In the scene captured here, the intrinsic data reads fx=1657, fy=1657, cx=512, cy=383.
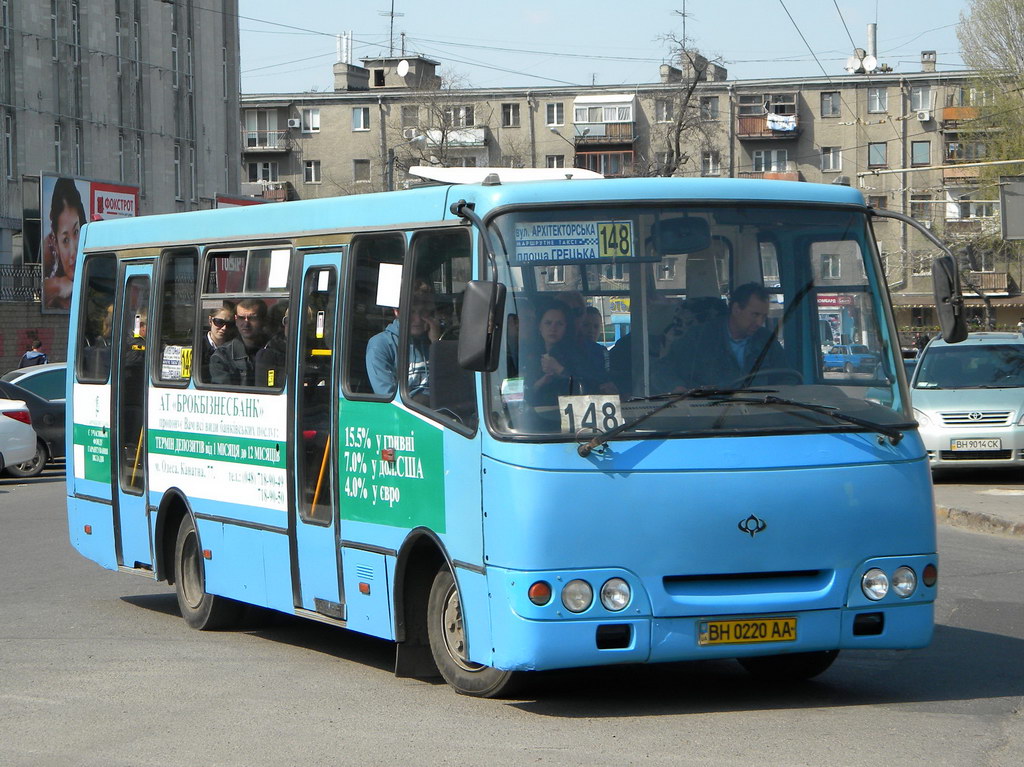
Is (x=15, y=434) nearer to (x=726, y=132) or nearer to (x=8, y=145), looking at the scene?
(x=8, y=145)

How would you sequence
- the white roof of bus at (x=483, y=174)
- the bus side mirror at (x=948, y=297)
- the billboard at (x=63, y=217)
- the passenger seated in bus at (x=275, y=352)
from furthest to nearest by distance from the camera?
the billboard at (x=63, y=217) < the passenger seated in bus at (x=275, y=352) < the white roof of bus at (x=483, y=174) < the bus side mirror at (x=948, y=297)

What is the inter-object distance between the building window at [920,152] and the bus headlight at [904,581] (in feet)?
263

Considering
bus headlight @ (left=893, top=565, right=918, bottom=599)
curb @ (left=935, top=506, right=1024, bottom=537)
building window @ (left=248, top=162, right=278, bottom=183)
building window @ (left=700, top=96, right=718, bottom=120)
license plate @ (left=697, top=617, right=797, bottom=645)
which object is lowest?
curb @ (left=935, top=506, right=1024, bottom=537)

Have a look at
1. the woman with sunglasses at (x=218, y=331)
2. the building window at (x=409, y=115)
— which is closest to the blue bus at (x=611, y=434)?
the woman with sunglasses at (x=218, y=331)

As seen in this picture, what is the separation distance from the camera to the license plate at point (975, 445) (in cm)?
1989

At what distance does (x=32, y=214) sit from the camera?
1896 inches

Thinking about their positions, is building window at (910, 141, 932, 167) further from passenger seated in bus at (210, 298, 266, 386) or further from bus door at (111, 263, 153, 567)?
passenger seated in bus at (210, 298, 266, 386)

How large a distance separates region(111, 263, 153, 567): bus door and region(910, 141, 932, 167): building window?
77.5 meters

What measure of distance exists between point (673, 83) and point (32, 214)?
1849 inches

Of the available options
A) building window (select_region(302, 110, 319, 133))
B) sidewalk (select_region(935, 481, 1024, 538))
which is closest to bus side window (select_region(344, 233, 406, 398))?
sidewalk (select_region(935, 481, 1024, 538))

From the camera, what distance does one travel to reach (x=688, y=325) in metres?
7.47

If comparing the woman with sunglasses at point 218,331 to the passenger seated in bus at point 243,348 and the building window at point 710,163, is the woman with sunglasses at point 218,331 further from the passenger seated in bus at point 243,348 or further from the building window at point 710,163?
the building window at point 710,163

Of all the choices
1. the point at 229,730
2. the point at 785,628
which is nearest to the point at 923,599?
the point at 785,628

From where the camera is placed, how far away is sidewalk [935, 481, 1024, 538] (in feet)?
52.9
